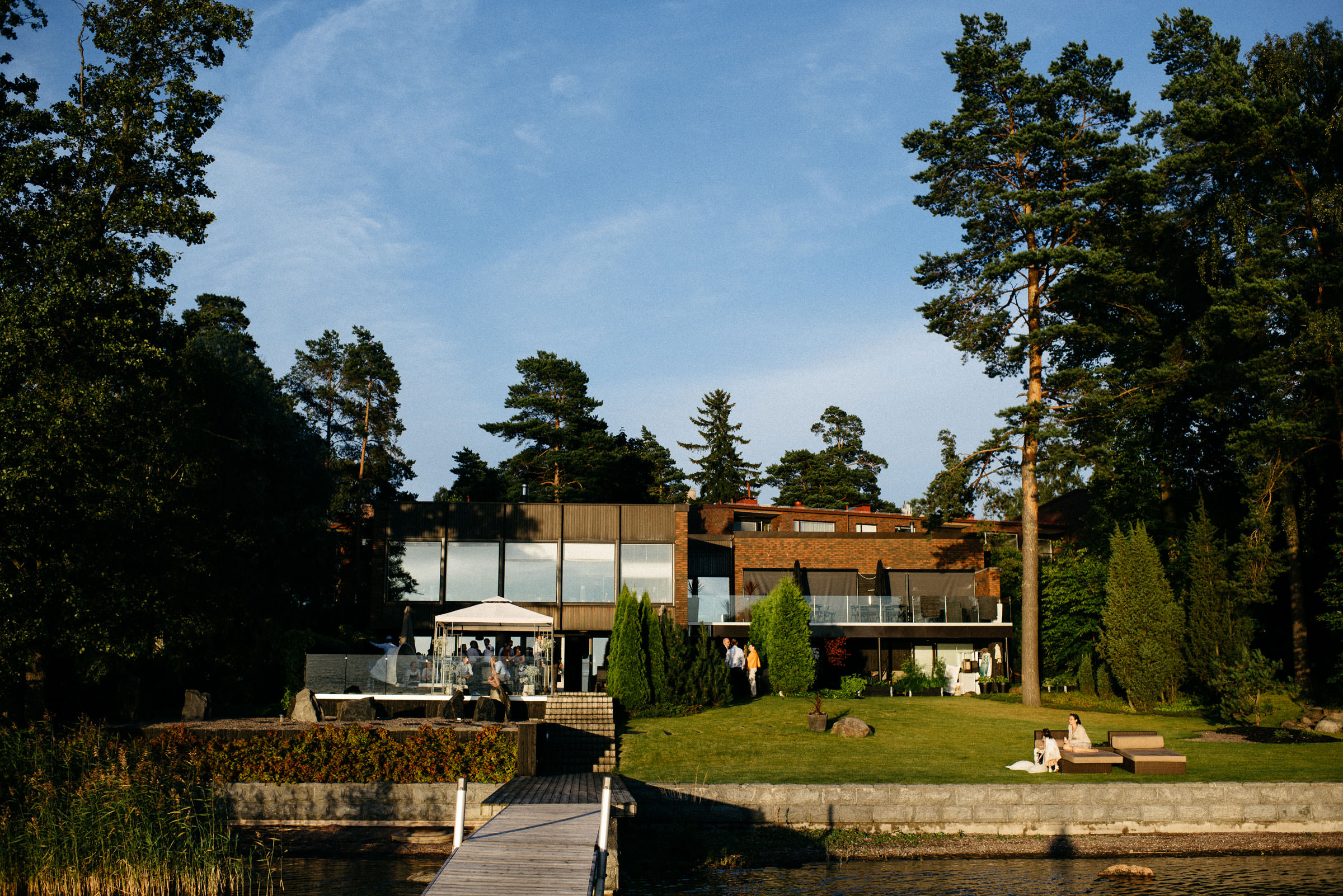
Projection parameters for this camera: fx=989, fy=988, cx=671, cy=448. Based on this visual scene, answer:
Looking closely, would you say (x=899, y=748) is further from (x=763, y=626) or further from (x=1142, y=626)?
(x=1142, y=626)

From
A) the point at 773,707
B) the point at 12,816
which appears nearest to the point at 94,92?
the point at 12,816

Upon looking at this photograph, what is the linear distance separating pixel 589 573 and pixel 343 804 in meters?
19.3

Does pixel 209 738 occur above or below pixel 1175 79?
below

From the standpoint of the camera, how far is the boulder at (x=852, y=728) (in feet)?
69.3

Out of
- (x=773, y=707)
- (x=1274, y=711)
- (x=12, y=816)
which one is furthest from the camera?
(x=773, y=707)

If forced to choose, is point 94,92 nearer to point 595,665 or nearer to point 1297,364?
point 595,665

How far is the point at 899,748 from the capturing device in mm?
19844

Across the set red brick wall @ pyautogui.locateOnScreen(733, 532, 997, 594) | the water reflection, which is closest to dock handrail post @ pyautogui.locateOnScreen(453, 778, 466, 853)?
the water reflection

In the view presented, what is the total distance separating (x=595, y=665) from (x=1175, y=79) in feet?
85.0

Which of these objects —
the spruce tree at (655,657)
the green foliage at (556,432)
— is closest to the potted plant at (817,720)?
the spruce tree at (655,657)

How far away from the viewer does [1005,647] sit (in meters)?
33.7

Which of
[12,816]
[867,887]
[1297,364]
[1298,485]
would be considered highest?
[1297,364]

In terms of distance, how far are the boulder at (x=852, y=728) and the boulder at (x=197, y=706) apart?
42.5 feet

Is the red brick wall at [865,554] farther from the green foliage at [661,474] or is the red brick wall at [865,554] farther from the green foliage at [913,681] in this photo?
the green foliage at [661,474]
